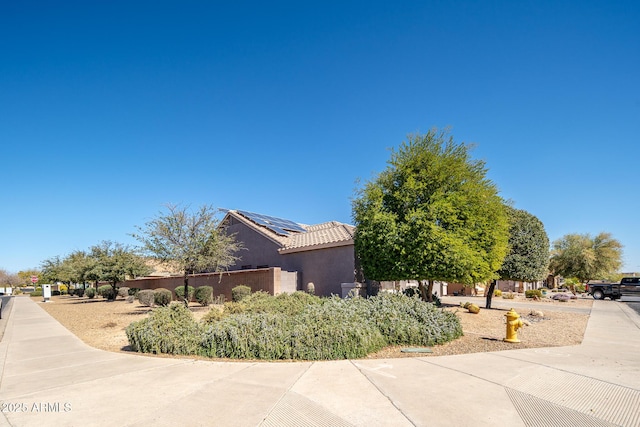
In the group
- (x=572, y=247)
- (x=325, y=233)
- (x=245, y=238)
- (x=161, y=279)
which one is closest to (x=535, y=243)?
(x=325, y=233)

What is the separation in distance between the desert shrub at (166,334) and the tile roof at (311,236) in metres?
9.94

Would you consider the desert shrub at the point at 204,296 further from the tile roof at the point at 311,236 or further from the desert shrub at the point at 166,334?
the desert shrub at the point at 166,334

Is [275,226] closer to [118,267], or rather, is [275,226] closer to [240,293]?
[240,293]

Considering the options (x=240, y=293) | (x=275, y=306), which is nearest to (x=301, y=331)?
(x=275, y=306)

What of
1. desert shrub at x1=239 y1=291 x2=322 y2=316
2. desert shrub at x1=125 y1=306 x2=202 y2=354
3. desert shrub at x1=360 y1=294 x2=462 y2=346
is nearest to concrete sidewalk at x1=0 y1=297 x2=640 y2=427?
desert shrub at x1=125 y1=306 x2=202 y2=354

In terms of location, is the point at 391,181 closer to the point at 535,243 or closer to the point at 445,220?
the point at 445,220

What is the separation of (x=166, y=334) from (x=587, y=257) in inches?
2044

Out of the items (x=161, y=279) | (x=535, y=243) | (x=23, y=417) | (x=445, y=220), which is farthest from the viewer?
(x=161, y=279)

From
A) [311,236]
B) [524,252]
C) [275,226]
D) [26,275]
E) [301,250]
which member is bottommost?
[26,275]

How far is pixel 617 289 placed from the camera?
30438 mm

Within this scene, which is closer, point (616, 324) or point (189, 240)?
point (616, 324)

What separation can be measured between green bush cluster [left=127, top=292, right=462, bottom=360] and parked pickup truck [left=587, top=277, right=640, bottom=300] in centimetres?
2912

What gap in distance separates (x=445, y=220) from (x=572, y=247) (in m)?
44.1

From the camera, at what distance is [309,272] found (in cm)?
1977
